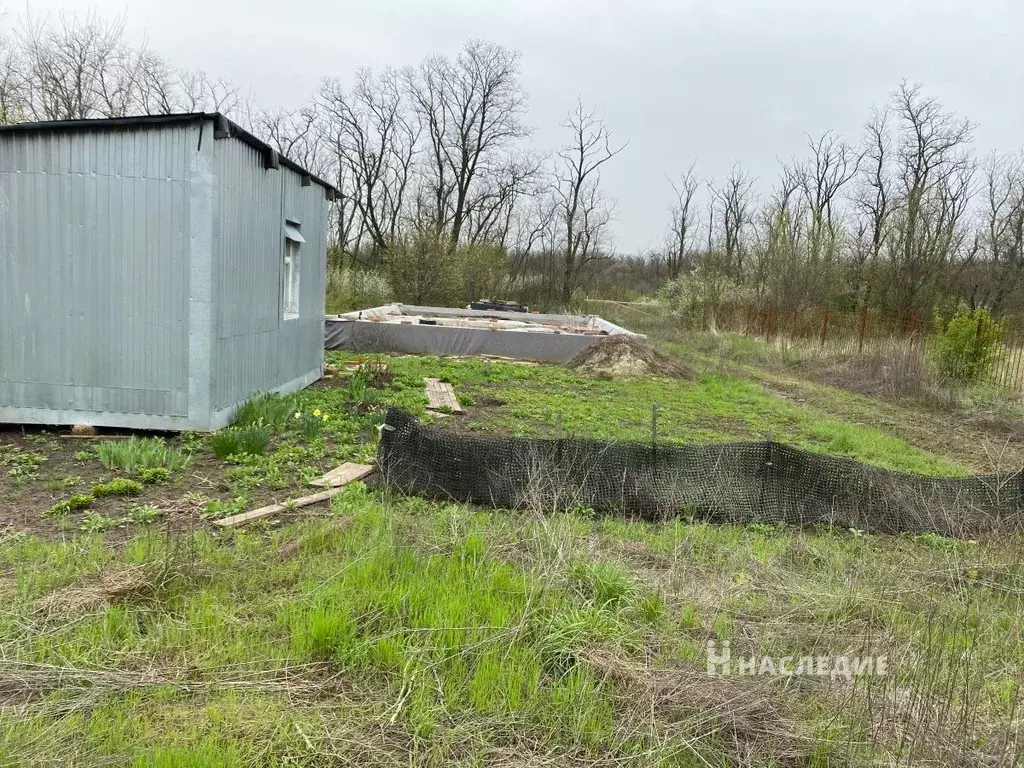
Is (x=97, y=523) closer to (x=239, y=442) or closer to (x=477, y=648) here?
(x=239, y=442)

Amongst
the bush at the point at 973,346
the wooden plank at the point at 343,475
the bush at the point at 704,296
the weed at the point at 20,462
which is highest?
the bush at the point at 704,296

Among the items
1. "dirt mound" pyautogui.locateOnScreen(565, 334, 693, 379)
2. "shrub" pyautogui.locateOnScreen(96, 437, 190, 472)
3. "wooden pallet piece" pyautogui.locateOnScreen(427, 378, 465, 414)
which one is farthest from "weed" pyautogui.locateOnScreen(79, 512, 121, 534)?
"dirt mound" pyautogui.locateOnScreen(565, 334, 693, 379)

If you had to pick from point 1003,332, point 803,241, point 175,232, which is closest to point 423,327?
point 175,232

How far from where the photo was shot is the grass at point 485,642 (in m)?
2.54

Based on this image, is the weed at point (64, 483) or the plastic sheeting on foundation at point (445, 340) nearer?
the weed at point (64, 483)

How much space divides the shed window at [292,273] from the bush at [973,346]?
41.7 feet

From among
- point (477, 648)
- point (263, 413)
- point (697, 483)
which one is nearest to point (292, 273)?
point (263, 413)

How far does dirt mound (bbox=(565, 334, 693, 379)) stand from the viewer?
48.1 feet

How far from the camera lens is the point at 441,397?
34.6 feet

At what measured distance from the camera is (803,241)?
34.4 meters

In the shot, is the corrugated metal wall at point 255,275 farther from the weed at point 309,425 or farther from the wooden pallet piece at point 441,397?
the wooden pallet piece at point 441,397

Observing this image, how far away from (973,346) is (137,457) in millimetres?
14916

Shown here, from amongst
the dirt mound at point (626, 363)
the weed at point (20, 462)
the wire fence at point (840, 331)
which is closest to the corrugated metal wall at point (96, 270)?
the weed at point (20, 462)

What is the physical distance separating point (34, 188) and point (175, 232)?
1.56 m
